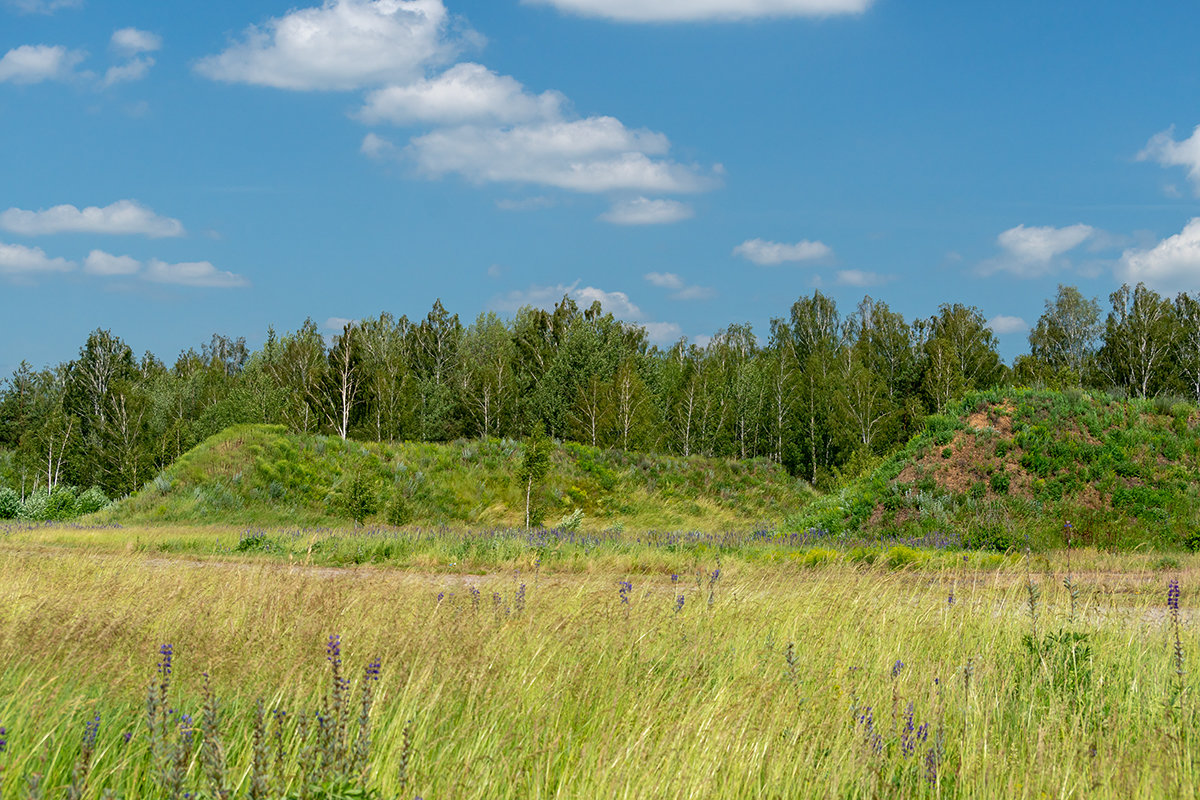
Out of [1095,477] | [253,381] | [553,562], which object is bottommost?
[553,562]

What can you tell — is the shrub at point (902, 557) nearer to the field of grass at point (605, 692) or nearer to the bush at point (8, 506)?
the field of grass at point (605, 692)

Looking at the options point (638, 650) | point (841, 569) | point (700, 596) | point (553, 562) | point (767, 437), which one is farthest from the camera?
point (767, 437)

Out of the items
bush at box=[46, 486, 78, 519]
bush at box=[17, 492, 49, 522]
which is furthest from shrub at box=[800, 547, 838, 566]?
bush at box=[17, 492, 49, 522]

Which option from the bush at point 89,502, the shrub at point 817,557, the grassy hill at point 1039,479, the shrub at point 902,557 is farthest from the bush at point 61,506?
the shrub at point 902,557

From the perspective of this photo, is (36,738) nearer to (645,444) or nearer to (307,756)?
(307,756)

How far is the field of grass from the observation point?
3264 mm

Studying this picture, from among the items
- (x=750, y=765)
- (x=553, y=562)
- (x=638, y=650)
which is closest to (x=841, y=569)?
(x=553, y=562)

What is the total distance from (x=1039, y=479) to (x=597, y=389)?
3060cm

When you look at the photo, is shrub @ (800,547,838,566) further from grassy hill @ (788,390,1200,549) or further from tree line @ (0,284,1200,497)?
tree line @ (0,284,1200,497)

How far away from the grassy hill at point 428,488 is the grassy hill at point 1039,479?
6573 millimetres

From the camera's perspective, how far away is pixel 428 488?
85.3 feet

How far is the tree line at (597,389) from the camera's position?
46.7 m

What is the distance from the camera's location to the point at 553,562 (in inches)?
470

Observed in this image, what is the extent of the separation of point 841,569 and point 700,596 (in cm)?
327
